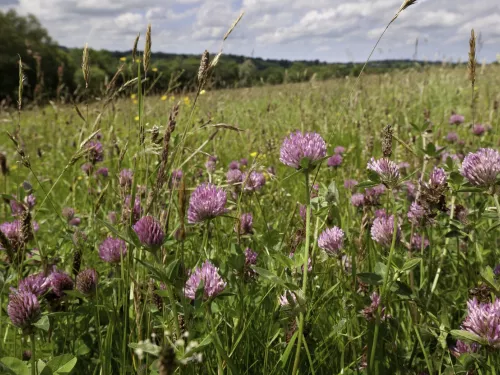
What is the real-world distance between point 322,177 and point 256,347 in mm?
1769

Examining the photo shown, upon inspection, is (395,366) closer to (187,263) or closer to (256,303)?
(256,303)

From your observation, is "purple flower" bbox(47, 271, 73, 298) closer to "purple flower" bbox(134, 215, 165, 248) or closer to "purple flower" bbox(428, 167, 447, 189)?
"purple flower" bbox(134, 215, 165, 248)

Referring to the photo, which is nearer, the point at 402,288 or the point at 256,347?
the point at 402,288

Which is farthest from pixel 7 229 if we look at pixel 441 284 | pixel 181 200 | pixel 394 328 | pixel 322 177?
pixel 322 177

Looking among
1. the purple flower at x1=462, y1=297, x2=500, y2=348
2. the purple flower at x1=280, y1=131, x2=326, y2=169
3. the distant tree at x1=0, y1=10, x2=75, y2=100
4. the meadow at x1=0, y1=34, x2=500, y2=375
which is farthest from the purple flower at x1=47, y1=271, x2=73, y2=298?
the distant tree at x1=0, y1=10, x2=75, y2=100

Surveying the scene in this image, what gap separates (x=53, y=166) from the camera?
13.4 feet

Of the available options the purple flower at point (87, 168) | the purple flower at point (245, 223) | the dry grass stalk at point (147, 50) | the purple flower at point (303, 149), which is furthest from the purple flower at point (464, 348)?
the purple flower at point (87, 168)

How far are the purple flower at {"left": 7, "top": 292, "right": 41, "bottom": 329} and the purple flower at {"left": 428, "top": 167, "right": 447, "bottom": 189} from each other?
3.25 feet

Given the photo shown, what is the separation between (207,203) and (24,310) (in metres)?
0.46

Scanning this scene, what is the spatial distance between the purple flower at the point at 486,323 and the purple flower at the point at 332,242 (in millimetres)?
382

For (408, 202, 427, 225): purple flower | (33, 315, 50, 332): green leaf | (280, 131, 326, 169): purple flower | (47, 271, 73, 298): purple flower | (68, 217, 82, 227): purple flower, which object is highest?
(280, 131, 326, 169): purple flower

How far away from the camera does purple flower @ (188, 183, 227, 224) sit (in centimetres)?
113

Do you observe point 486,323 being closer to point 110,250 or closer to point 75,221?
point 110,250

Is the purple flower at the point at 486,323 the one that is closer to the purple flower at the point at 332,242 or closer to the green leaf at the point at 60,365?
the purple flower at the point at 332,242
